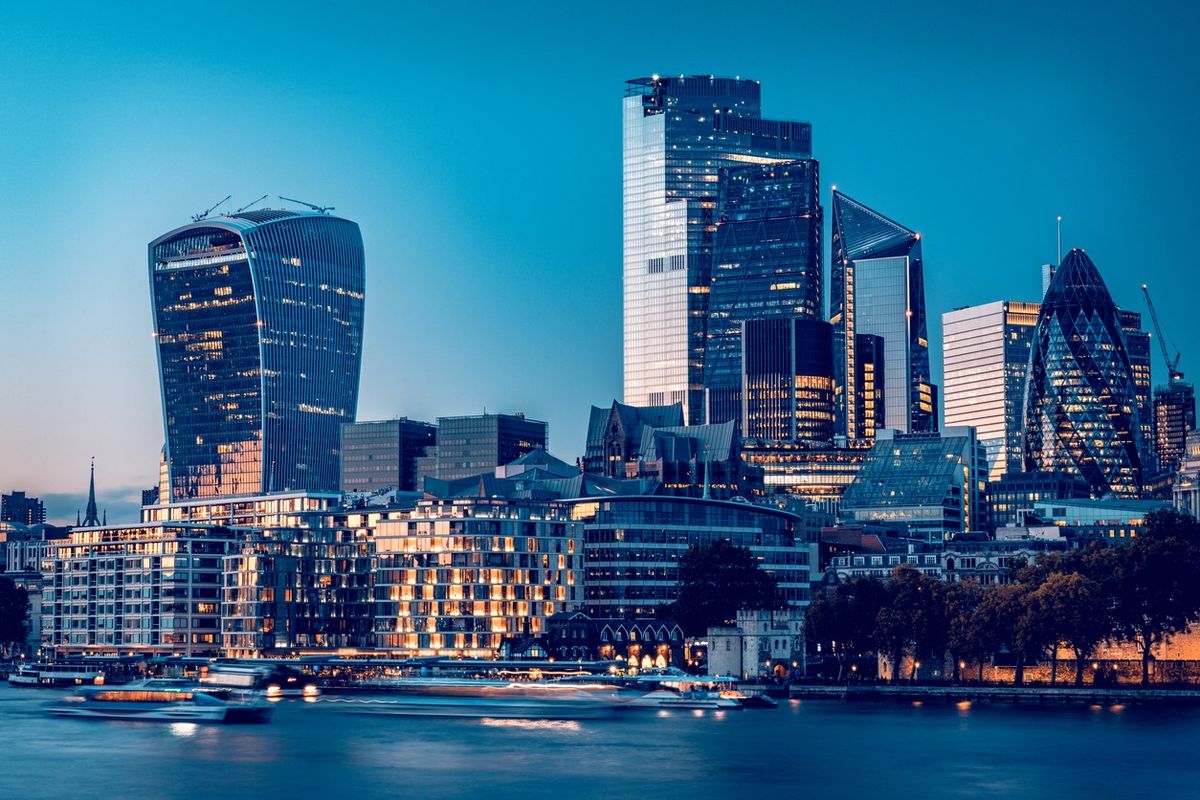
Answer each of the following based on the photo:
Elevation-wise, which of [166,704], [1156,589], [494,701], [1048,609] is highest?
[1156,589]

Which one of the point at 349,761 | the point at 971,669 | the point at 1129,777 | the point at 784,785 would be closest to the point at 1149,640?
the point at 971,669

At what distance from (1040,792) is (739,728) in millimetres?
39241

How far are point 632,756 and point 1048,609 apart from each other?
5087 centimetres

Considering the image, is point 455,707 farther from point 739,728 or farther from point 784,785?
point 784,785

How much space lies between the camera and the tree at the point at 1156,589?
167000mm

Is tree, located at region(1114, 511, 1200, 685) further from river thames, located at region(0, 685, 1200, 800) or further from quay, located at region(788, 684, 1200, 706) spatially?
river thames, located at region(0, 685, 1200, 800)

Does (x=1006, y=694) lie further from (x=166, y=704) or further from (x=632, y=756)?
(x=166, y=704)

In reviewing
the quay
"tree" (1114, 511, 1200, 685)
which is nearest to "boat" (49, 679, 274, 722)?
the quay

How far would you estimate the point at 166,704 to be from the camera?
165 metres

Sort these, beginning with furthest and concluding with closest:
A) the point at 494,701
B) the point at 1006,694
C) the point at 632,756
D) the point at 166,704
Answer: the point at 1006,694
the point at 494,701
the point at 166,704
the point at 632,756

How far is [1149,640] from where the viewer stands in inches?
6644

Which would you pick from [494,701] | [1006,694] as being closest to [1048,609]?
[1006,694]

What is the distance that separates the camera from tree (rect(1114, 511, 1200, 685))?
167 metres

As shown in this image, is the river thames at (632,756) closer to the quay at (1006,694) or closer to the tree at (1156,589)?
the quay at (1006,694)
